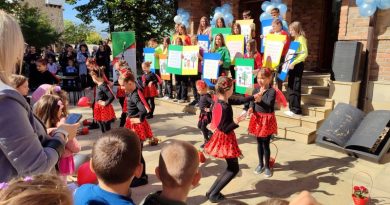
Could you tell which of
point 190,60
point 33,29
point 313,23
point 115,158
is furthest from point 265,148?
point 33,29

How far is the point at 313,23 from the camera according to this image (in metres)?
9.91

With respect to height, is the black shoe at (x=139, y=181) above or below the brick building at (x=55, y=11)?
below

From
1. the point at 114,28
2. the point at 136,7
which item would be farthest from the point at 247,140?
the point at 114,28

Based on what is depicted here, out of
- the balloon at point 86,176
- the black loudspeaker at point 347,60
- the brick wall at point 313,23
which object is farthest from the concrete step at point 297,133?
the balloon at point 86,176

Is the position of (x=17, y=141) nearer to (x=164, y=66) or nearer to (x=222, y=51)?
(x=222, y=51)

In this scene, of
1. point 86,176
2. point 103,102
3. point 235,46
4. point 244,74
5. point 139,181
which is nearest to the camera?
point 86,176

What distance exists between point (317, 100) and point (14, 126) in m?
6.65

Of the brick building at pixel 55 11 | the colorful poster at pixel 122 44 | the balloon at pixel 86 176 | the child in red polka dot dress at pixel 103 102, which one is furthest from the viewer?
the brick building at pixel 55 11

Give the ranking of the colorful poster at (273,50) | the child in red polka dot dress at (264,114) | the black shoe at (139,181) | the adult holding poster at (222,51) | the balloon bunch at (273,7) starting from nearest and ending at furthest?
1. the black shoe at (139,181)
2. the child in red polka dot dress at (264,114)
3. the colorful poster at (273,50)
4. the adult holding poster at (222,51)
5. the balloon bunch at (273,7)

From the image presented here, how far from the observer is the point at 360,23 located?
6871mm

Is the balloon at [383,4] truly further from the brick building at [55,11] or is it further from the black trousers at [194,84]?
the brick building at [55,11]

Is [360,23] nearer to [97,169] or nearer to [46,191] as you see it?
[97,169]

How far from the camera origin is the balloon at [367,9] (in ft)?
20.4

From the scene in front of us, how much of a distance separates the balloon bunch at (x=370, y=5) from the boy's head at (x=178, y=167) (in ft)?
19.3
